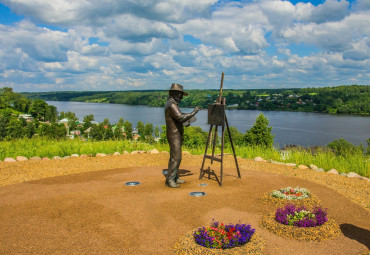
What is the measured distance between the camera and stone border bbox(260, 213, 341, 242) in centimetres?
536

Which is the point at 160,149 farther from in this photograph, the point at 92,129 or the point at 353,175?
the point at 92,129

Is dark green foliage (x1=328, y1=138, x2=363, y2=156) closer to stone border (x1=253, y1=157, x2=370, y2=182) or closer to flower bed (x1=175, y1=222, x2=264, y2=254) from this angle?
stone border (x1=253, y1=157, x2=370, y2=182)

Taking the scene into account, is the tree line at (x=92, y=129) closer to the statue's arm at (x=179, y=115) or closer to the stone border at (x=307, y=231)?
the statue's arm at (x=179, y=115)

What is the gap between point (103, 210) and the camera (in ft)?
22.1

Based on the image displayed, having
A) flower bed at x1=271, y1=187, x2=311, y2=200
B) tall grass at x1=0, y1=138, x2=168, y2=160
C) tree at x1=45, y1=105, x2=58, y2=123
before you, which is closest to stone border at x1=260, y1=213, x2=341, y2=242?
flower bed at x1=271, y1=187, x2=311, y2=200

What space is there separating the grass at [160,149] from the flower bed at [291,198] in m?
4.05

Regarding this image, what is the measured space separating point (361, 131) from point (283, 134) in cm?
2047

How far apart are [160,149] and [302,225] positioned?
10060 millimetres

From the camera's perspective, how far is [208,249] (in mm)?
4699

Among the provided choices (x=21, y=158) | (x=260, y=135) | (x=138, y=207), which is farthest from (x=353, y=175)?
(x=260, y=135)

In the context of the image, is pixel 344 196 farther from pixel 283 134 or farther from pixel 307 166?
pixel 283 134

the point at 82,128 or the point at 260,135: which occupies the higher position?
the point at 260,135

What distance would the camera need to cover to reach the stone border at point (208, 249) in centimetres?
465

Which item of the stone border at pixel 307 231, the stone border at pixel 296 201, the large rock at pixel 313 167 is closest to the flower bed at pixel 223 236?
the stone border at pixel 307 231
